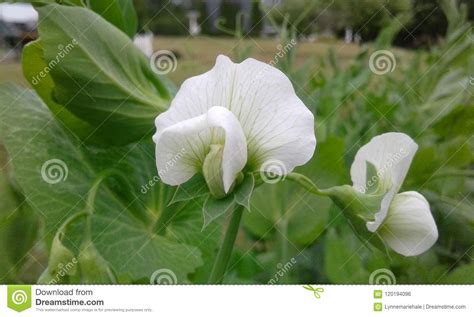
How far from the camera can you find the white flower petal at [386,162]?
42 cm

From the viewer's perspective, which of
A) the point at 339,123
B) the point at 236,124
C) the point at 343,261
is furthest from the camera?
the point at 339,123

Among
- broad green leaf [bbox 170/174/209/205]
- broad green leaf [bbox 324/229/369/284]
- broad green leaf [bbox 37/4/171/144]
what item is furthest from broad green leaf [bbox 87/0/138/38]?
broad green leaf [bbox 324/229/369/284]

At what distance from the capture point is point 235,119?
385mm

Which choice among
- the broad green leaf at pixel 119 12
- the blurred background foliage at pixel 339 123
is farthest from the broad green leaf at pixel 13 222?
the broad green leaf at pixel 119 12

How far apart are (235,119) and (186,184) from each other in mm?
54

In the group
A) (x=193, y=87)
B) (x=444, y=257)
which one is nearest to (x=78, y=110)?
(x=193, y=87)

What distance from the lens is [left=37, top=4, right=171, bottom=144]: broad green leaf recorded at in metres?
0.40

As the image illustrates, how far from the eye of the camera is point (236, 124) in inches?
15.1

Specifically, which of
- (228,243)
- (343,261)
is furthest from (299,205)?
(228,243)
